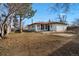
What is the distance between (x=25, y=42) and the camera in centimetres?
386

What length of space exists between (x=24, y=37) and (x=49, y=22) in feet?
1.21

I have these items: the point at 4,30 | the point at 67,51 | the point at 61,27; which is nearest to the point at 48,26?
the point at 61,27

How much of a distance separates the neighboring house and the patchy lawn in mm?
78

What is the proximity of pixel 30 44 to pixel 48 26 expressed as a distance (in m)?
0.32

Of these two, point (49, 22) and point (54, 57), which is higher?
point (49, 22)

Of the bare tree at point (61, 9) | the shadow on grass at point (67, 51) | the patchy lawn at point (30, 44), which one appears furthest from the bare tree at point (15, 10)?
the shadow on grass at point (67, 51)

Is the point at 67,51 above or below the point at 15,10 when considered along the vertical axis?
below

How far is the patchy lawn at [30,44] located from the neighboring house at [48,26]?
0.26 feet

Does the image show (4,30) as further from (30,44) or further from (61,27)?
(61,27)

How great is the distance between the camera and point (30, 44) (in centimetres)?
386

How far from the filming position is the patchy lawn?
151 inches

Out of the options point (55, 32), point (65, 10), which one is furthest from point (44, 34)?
point (65, 10)

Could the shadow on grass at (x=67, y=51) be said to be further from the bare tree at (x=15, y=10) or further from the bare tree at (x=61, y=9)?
the bare tree at (x=15, y=10)

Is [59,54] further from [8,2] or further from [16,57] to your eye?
[8,2]
